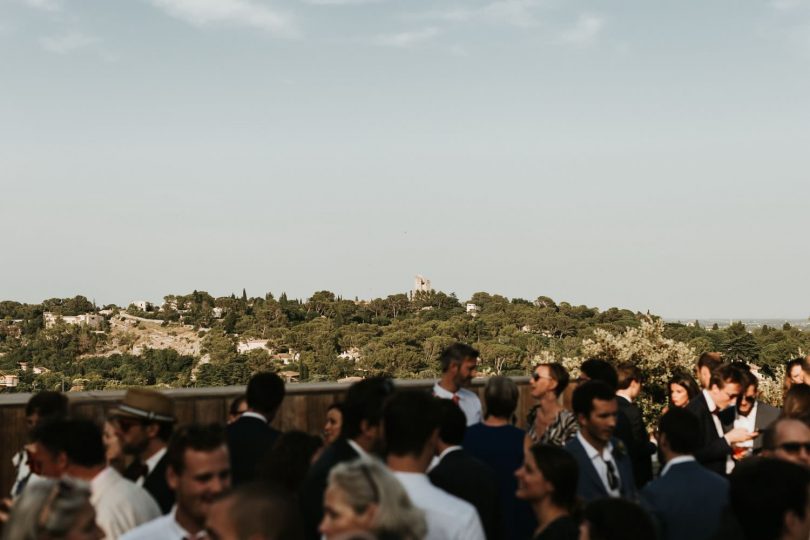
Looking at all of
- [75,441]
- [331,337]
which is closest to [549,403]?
[75,441]

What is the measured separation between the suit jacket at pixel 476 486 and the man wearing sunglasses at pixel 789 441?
4.45ft

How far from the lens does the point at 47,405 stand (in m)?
5.27

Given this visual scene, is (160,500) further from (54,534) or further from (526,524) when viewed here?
(526,524)

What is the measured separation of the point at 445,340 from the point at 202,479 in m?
89.0

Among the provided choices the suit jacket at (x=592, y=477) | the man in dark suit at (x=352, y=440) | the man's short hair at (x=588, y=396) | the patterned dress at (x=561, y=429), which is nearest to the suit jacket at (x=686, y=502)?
the suit jacket at (x=592, y=477)

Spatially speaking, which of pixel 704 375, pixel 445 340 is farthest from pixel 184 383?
pixel 704 375

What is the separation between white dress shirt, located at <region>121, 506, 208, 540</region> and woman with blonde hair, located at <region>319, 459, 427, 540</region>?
0.76 m

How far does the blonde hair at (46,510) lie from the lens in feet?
8.88

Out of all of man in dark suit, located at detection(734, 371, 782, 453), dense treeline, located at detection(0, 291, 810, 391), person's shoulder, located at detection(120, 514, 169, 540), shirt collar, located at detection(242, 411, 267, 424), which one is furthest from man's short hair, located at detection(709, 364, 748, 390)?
dense treeline, located at detection(0, 291, 810, 391)

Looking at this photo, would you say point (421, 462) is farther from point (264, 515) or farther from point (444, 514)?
point (264, 515)

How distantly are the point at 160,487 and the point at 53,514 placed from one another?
1468 millimetres

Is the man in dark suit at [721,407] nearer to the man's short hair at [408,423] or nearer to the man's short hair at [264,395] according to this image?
the man's short hair at [264,395]

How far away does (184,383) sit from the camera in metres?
95.8

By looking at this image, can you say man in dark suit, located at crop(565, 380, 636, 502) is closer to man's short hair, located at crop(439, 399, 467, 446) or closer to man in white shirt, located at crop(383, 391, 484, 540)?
man's short hair, located at crop(439, 399, 467, 446)
